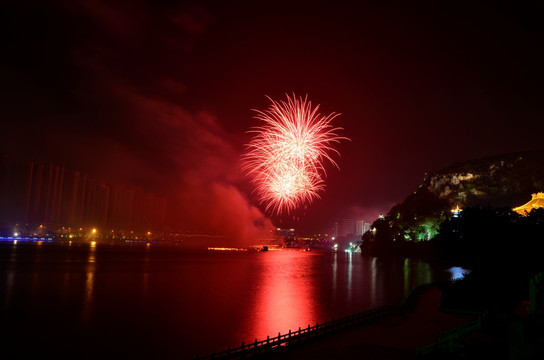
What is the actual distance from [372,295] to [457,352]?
27.5m

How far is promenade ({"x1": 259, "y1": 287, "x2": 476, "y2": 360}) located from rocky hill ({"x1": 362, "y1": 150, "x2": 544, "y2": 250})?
73291 millimetres

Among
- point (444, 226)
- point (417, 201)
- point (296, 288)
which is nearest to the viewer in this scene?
point (444, 226)

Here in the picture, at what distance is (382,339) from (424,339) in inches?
79.9

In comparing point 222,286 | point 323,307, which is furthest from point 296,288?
point 323,307

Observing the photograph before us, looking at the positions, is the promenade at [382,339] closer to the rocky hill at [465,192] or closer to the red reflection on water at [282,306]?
the red reflection on water at [282,306]

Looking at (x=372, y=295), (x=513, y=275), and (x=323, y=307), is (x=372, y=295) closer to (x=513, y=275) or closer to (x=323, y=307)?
(x=323, y=307)

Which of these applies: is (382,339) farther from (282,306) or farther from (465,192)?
(465,192)

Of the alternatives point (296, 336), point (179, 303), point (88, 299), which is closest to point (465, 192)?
point (179, 303)

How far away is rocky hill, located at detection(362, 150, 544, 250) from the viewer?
98.7m

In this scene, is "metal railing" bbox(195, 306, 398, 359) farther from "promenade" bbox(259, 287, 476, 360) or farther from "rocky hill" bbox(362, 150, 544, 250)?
"rocky hill" bbox(362, 150, 544, 250)

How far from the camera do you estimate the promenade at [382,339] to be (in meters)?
18.6

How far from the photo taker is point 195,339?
25.5 m

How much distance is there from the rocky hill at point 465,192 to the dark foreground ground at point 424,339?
241 feet

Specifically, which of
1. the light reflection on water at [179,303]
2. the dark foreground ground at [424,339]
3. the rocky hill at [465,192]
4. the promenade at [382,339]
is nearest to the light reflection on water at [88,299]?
the light reflection on water at [179,303]
